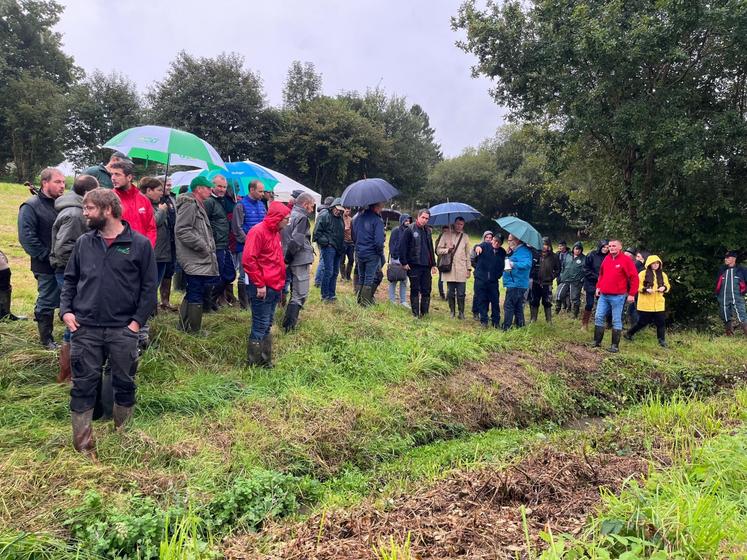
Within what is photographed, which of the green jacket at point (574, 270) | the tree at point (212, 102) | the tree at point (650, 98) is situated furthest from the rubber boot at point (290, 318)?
the tree at point (212, 102)

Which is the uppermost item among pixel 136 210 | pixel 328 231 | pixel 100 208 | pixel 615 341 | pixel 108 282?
pixel 328 231

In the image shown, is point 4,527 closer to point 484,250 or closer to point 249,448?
point 249,448

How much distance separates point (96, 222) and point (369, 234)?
5.22 m

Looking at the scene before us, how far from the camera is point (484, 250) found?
348 inches

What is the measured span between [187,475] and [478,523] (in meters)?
2.24

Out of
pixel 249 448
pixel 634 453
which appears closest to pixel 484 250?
pixel 634 453

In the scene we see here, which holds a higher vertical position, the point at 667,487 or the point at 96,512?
the point at 667,487

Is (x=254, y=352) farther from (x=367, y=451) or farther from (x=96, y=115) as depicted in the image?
(x=96, y=115)

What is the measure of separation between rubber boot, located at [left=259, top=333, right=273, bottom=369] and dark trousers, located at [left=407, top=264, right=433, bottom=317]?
3.69 metres

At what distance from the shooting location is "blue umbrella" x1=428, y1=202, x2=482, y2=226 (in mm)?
9742

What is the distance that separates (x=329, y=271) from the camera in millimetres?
8555

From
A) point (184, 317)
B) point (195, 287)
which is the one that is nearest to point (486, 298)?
point (195, 287)

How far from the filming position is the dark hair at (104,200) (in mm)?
3654

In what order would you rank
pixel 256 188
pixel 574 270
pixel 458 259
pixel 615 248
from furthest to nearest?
pixel 574 270, pixel 458 259, pixel 615 248, pixel 256 188
